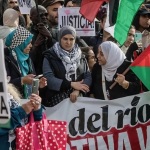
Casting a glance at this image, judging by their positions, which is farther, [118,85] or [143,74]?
[118,85]

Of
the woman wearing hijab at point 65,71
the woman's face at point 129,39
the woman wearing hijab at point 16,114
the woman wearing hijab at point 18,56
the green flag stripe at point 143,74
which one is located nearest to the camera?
the woman wearing hijab at point 16,114

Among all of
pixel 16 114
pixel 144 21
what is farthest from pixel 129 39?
pixel 16 114

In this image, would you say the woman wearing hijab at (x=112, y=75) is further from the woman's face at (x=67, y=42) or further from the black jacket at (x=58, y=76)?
the woman's face at (x=67, y=42)

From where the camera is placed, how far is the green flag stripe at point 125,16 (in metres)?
6.82

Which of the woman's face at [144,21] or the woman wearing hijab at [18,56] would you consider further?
the woman's face at [144,21]

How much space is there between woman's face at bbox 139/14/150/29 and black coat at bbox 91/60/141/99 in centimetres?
221

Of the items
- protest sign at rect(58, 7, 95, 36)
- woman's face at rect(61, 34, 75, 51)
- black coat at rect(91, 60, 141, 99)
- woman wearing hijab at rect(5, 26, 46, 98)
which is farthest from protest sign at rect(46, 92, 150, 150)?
protest sign at rect(58, 7, 95, 36)

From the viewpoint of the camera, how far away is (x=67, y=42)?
23.2 ft

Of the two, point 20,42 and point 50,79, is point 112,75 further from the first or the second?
point 20,42

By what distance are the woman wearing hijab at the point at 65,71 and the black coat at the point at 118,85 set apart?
0.11 m

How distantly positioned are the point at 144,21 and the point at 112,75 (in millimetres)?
2367

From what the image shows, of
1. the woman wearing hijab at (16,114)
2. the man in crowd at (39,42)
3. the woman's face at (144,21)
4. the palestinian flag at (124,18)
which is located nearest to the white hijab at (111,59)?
the palestinian flag at (124,18)

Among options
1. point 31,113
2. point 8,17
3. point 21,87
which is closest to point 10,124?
point 31,113

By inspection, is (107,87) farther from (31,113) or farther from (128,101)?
(31,113)
